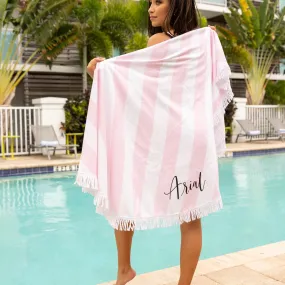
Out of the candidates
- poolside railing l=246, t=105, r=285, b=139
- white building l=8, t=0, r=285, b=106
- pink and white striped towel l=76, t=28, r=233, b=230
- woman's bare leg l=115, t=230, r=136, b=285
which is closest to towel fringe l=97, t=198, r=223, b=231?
pink and white striped towel l=76, t=28, r=233, b=230

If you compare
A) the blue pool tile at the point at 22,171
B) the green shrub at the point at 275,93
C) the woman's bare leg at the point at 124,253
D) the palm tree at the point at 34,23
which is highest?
the palm tree at the point at 34,23

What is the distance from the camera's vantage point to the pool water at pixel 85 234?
3.33m

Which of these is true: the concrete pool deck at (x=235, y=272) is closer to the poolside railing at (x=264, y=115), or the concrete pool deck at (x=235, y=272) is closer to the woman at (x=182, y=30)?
the woman at (x=182, y=30)

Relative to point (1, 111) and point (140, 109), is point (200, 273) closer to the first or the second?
point (140, 109)

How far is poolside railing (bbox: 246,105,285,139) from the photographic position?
15.0 metres

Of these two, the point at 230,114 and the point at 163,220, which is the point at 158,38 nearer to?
the point at 163,220

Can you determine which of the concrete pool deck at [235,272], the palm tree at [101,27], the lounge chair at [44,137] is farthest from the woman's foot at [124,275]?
the palm tree at [101,27]

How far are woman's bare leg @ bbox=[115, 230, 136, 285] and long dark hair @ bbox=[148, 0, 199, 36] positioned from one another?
91 centimetres

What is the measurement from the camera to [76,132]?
36.3 ft

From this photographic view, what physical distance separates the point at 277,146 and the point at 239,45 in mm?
4430

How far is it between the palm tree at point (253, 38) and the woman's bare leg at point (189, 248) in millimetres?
13400

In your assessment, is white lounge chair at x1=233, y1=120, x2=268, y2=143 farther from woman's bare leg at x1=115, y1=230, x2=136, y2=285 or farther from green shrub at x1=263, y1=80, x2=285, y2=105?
woman's bare leg at x1=115, y1=230, x2=136, y2=285

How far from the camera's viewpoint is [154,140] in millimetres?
1860

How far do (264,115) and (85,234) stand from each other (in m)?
12.2
